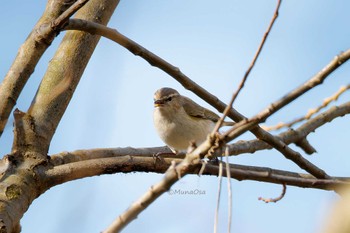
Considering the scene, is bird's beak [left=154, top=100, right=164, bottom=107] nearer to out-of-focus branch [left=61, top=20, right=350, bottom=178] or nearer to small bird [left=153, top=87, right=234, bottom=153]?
small bird [left=153, top=87, right=234, bottom=153]

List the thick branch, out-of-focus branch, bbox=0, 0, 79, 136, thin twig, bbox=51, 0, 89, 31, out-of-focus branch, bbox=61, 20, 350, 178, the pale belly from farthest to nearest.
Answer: the pale belly
the thick branch
out-of-focus branch, bbox=0, 0, 79, 136
out-of-focus branch, bbox=61, 20, 350, 178
thin twig, bbox=51, 0, 89, 31

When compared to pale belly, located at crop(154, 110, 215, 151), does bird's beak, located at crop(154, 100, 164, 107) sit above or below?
above

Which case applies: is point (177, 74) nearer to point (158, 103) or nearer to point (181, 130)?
point (181, 130)

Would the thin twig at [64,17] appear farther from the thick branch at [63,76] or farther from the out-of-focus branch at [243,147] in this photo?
the out-of-focus branch at [243,147]

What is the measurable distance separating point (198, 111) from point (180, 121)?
0.36 m

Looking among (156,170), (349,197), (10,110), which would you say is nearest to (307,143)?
(156,170)

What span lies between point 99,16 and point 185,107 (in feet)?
6.36

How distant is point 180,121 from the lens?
17.0ft

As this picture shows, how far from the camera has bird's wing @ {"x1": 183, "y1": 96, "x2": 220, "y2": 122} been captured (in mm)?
5418

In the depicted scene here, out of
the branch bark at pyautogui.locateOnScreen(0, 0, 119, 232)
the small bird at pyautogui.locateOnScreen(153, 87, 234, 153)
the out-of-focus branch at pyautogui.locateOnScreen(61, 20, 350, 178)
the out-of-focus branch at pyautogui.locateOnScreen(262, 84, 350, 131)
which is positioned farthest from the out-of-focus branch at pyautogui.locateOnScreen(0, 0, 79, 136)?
the small bird at pyautogui.locateOnScreen(153, 87, 234, 153)

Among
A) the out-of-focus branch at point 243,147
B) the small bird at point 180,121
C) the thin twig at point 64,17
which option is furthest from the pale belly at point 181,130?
the thin twig at point 64,17

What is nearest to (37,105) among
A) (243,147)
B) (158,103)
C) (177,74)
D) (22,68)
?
(22,68)

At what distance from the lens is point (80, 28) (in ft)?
9.38

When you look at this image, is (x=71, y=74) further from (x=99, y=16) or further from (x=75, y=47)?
(x=99, y=16)
